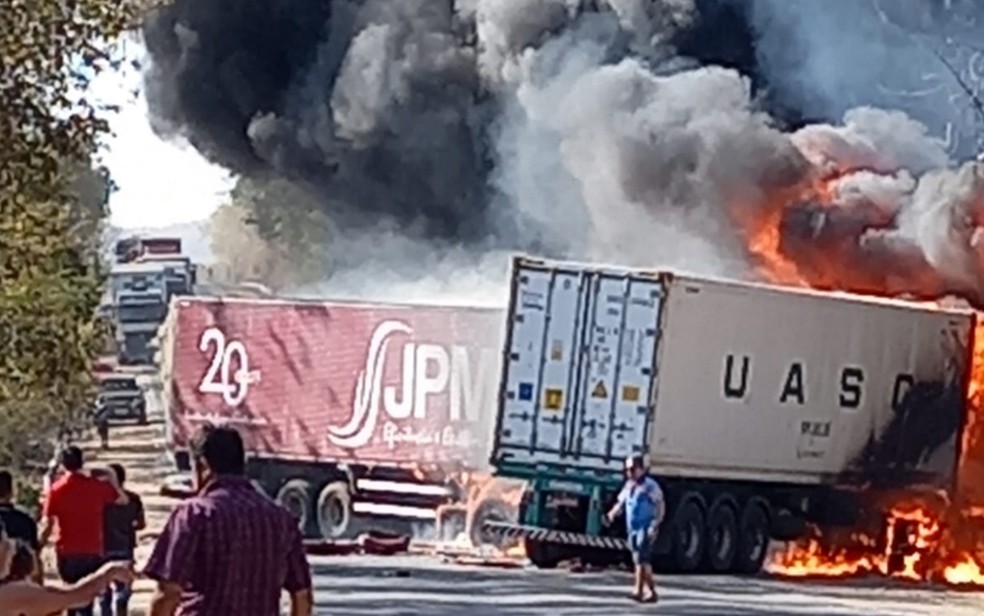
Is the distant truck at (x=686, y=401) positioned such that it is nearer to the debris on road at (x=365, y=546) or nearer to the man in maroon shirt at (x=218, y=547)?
the debris on road at (x=365, y=546)

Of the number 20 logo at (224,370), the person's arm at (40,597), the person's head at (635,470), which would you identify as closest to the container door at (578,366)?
the person's head at (635,470)

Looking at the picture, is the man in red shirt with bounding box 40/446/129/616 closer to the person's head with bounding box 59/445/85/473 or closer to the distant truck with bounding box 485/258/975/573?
the person's head with bounding box 59/445/85/473

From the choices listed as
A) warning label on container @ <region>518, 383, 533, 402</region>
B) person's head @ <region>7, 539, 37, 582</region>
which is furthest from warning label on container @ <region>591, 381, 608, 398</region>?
person's head @ <region>7, 539, 37, 582</region>

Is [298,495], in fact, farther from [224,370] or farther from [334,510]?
[224,370]

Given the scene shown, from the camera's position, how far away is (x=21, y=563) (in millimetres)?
Result: 8945

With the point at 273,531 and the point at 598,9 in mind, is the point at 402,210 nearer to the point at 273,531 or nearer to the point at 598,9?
the point at 598,9

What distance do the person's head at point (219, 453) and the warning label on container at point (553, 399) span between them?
20469mm

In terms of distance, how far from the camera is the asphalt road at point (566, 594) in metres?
24.4

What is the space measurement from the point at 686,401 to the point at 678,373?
386mm

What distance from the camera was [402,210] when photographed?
52.6 meters

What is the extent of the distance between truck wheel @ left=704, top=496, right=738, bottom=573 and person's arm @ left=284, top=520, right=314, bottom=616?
68.9ft

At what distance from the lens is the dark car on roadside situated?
5059 centimetres

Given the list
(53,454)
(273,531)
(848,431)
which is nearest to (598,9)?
(53,454)

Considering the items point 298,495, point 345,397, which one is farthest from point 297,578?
point 298,495
